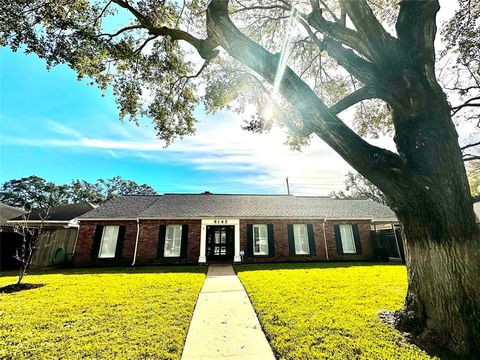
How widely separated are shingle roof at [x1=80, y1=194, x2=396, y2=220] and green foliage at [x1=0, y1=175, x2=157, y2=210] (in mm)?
35963

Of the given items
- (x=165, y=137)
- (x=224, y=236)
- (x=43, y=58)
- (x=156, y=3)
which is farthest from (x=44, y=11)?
(x=224, y=236)

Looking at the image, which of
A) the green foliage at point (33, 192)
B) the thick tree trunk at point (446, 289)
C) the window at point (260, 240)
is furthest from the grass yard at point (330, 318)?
the green foliage at point (33, 192)

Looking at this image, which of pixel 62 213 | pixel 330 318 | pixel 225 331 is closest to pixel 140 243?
pixel 62 213

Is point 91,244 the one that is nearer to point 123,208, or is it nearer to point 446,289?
point 123,208

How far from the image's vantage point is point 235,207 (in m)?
14.8

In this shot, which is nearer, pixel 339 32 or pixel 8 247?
pixel 339 32

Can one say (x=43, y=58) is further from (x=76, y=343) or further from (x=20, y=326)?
(x=76, y=343)

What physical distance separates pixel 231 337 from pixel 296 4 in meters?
8.57

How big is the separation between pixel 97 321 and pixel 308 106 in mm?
5533

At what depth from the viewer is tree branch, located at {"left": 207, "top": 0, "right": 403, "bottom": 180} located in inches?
127

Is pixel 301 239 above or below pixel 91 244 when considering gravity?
above

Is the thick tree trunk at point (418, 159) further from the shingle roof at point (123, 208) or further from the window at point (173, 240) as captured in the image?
the shingle roof at point (123, 208)

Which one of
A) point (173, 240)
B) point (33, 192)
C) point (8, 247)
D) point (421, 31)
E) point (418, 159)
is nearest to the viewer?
point (418, 159)

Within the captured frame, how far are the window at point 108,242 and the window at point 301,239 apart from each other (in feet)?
35.1
